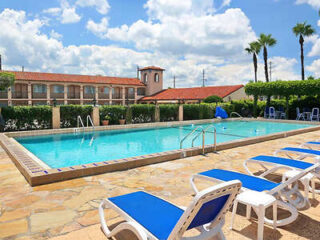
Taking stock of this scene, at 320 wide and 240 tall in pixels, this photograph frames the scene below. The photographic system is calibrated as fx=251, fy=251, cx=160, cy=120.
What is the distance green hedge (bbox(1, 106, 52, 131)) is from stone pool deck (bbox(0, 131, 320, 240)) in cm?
846

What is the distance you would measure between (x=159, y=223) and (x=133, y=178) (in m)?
2.84

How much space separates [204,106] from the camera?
72.8 ft

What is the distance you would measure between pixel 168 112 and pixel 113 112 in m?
4.82

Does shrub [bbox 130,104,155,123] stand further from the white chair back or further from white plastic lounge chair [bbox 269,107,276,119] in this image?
the white chair back

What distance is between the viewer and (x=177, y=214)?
2.53m

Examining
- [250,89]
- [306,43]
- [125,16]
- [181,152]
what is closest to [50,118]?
[125,16]

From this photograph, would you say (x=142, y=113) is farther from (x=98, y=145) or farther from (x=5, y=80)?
(x=5, y=80)

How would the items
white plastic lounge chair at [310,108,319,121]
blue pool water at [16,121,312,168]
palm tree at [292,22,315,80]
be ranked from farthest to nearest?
1. palm tree at [292,22,315,80]
2. white plastic lounge chair at [310,108,319,121]
3. blue pool water at [16,121,312,168]

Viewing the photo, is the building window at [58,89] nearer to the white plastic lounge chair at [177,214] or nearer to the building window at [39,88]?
the building window at [39,88]

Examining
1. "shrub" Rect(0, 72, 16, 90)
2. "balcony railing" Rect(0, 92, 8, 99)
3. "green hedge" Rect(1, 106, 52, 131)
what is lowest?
"green hedge" Rect(1, 106, 52, 131)

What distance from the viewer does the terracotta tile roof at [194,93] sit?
36.5 m

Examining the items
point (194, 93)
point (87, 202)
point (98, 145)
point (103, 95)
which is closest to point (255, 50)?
point (194, 93)

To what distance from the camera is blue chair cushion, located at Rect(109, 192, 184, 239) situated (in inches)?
90.8

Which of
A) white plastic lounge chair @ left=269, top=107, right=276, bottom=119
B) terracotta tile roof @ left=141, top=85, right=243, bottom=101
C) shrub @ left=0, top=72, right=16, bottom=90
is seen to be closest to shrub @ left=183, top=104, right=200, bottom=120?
white plastic lounge chair @ left=269, top=107, right=276, bottom=119
